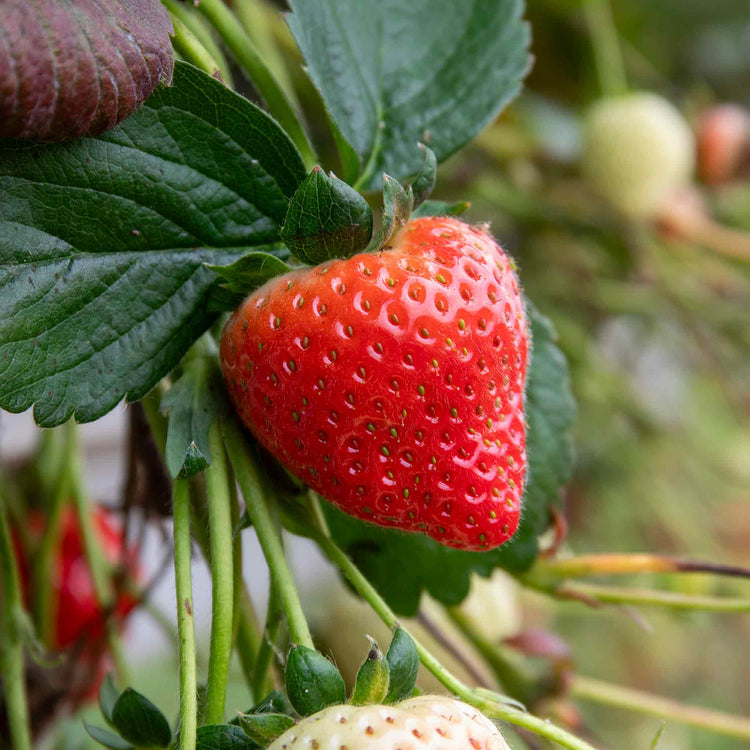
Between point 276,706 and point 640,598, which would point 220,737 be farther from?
point 640,598

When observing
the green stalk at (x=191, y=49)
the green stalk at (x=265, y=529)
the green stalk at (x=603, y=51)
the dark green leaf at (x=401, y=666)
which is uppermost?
the green stalk at (x=191, y=49)

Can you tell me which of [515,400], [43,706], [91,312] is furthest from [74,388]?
[43,706]

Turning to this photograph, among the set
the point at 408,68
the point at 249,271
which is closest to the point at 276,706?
the point at 249,271

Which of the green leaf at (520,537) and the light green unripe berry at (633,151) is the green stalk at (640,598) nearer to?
the green leaf at (520,537)

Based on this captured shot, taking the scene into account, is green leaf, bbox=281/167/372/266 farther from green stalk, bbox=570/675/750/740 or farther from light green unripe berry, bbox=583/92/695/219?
light green unripe berry, bbox=583/92/695/219

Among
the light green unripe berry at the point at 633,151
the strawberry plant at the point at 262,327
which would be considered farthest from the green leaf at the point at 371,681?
the light green unripe berry at the point at 633,151

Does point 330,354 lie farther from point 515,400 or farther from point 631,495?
point 631,495

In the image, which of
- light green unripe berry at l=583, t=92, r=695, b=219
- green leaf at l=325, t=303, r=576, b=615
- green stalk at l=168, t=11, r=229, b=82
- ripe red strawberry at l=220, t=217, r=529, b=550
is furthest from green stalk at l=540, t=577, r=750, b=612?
light green unripe berry at l=583, t=92, r=695, b=219
